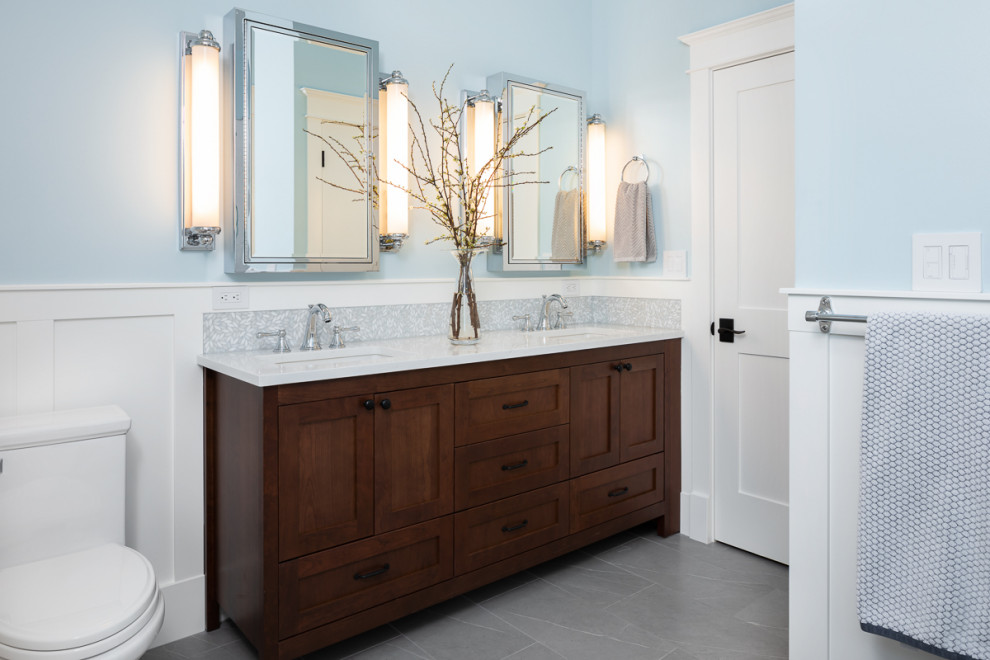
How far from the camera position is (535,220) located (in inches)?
121

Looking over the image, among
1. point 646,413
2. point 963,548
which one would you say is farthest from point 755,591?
point 963,548

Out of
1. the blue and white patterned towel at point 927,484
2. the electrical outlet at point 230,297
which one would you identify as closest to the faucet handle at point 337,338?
the electrical outlet at point 230,297

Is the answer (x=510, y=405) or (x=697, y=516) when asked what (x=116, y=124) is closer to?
(x=510, y=405)

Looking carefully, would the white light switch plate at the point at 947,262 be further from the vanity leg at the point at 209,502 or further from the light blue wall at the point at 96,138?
the vanity leg at the point at 209,502

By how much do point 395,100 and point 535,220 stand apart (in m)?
0.85

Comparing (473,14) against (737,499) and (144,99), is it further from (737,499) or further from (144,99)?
(737,499)

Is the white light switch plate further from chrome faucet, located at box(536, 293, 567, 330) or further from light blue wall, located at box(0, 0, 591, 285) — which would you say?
light blue wall, located at box(0, 0, 591, 285)

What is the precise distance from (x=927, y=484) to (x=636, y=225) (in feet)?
6.15

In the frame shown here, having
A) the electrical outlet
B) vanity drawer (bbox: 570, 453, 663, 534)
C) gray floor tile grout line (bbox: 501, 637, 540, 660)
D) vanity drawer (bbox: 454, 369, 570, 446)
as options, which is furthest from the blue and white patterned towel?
the electrical outlet

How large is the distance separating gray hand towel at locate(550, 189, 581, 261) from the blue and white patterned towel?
5.89ft

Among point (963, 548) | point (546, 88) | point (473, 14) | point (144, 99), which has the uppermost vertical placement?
point (473, 14)

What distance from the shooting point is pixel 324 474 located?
1.90m

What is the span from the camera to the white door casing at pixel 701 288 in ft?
9.21

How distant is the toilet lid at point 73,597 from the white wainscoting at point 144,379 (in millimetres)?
386
